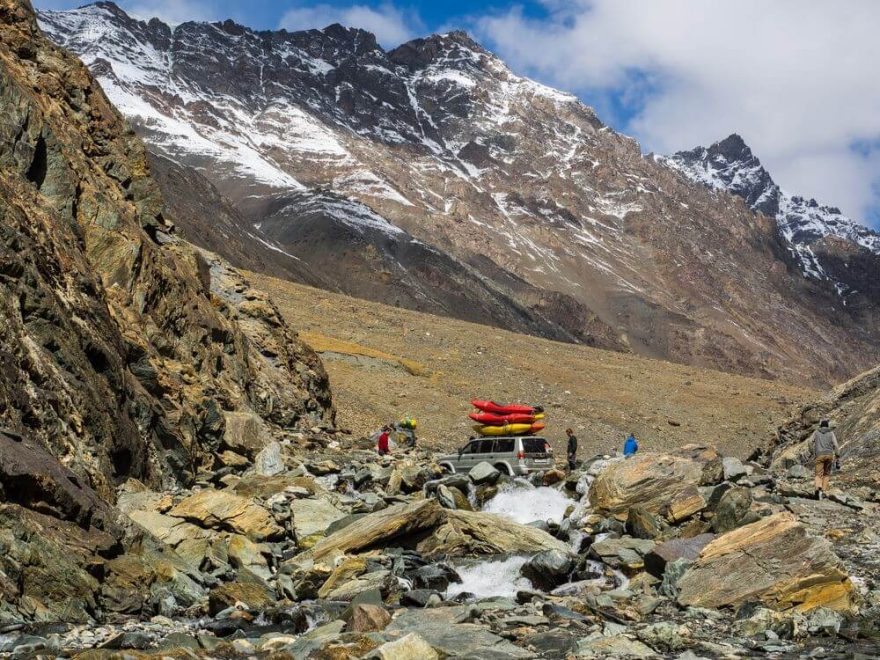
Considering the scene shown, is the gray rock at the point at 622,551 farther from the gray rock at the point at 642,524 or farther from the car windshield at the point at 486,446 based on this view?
the car windshield at the point at 486,446

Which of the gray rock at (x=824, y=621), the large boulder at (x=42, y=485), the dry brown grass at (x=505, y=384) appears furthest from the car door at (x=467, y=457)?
the gray rock at (x=824, y=621)

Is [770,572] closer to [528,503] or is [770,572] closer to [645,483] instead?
[645,483]

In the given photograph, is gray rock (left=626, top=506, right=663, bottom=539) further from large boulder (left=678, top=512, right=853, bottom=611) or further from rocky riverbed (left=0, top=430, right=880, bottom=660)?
large boulder (left=678, top=512, right=853, bottom=611)

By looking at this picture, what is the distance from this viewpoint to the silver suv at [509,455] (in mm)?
24031

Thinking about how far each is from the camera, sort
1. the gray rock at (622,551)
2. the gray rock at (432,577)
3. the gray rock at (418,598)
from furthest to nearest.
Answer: the gray rock at (622,551), the gray rock at (432,577), the gray rock at (418,598)

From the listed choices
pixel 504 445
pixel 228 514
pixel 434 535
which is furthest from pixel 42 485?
pixel 504 445

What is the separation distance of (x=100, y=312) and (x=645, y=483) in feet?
37.9

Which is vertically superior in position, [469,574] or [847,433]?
[847,433]

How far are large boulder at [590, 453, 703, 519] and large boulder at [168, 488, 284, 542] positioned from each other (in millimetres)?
6685

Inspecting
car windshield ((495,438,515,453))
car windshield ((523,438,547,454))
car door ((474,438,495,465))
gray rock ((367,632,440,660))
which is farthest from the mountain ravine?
car windshield ((495,438,515,453))

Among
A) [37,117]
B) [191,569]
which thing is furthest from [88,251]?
[191,569]

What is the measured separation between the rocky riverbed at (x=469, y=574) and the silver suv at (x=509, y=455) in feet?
12.4

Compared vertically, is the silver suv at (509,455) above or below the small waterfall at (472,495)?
above

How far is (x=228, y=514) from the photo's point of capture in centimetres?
1548
